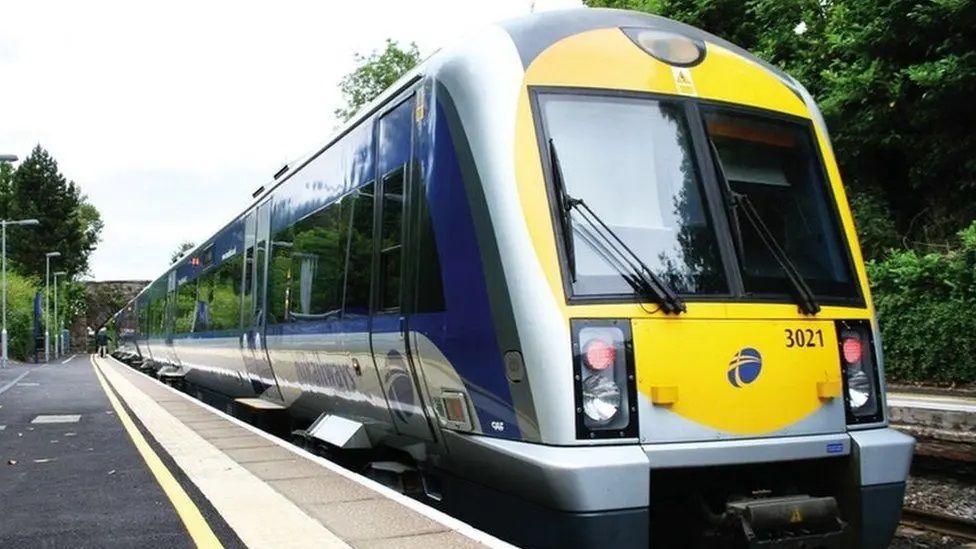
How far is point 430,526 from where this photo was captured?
4438mm

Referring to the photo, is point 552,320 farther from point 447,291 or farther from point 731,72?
point 731,72

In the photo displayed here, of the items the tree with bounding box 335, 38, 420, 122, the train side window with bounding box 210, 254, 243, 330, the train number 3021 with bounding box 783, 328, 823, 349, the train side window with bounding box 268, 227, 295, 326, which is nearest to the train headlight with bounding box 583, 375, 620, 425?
the train number 3021 with bounding box 783, 328, 823, 349

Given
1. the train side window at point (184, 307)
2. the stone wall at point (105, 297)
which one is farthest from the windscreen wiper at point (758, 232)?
the stone wall at point (105, 297)

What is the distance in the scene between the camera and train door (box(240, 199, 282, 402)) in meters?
9.56

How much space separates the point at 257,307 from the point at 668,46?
631 centimetres

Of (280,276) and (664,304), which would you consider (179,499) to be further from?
(664,304)

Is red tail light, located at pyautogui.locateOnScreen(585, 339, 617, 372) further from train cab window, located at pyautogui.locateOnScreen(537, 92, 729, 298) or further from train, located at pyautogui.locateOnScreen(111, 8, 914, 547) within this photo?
train cab window, located at pyautogui.locateOnScreen(537, 92, 729, 298)

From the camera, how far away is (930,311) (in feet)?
50.4

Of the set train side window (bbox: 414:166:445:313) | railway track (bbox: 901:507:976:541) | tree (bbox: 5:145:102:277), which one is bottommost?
railway track (bbox: 901:507:976:541)

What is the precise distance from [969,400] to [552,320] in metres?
11.0

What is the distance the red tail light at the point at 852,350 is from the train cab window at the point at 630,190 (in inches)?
29.0

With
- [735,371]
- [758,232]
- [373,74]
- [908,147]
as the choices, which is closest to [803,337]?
[735,371]

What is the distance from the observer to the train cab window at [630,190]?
429 cm

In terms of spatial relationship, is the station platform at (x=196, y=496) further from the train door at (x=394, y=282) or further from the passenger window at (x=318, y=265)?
the passenger window at (x=318, y=265)
